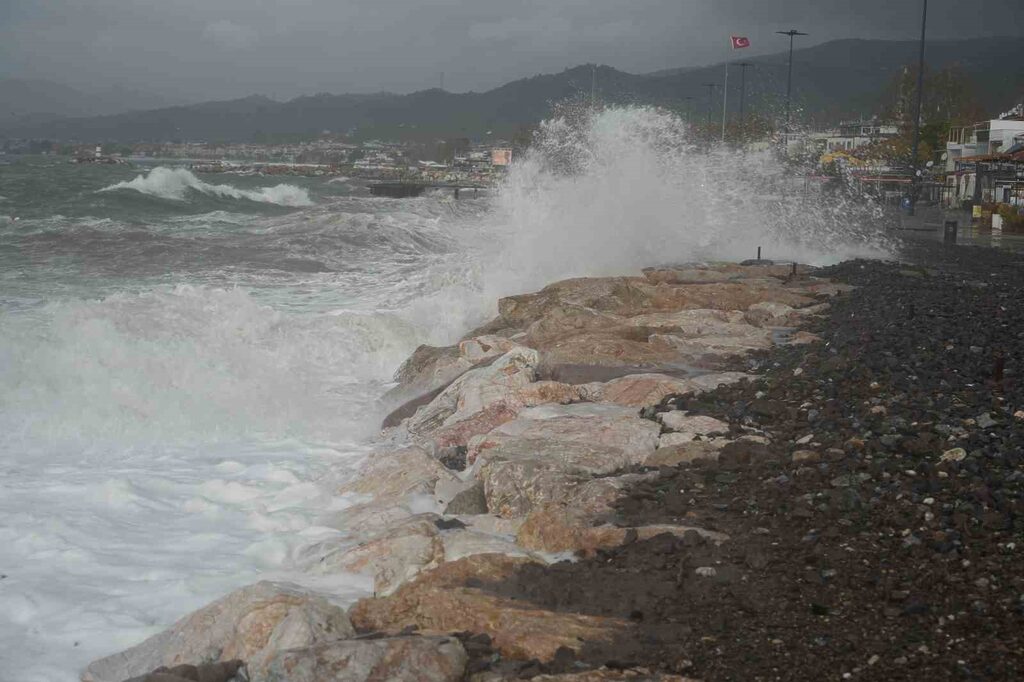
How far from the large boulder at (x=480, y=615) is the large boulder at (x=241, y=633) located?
0.23 meters

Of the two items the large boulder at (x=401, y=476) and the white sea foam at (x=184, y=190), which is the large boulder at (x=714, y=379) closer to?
the large boulder at (x=401, y=476)

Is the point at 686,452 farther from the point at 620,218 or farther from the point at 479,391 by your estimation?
the point at 620,218

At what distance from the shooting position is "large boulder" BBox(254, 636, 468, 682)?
12.5 feet

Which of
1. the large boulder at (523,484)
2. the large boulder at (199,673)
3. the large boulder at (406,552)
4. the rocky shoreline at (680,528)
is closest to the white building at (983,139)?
the rocky shoreline at (680,528)

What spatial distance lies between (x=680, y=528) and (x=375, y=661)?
1.82 metres

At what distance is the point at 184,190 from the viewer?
45.3 meters

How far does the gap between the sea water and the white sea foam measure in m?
10.4

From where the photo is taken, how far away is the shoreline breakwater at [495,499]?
4.04m

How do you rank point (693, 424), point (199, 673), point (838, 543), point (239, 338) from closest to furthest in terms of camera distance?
point (199, 673) → point (838, 543) → point (693, 424) → point (239, 338)

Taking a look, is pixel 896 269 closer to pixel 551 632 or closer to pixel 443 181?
pixel 551 632

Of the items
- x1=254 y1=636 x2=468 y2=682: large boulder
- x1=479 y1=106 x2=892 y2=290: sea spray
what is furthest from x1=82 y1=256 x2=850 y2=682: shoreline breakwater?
x1=479 y1=106 x2=892 y2=290: sea spray

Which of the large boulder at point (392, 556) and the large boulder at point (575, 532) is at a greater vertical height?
the large boulder at point (575, 532)

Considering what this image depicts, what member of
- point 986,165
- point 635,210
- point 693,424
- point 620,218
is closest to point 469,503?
point 693,424

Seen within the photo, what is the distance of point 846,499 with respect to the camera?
196 inches
